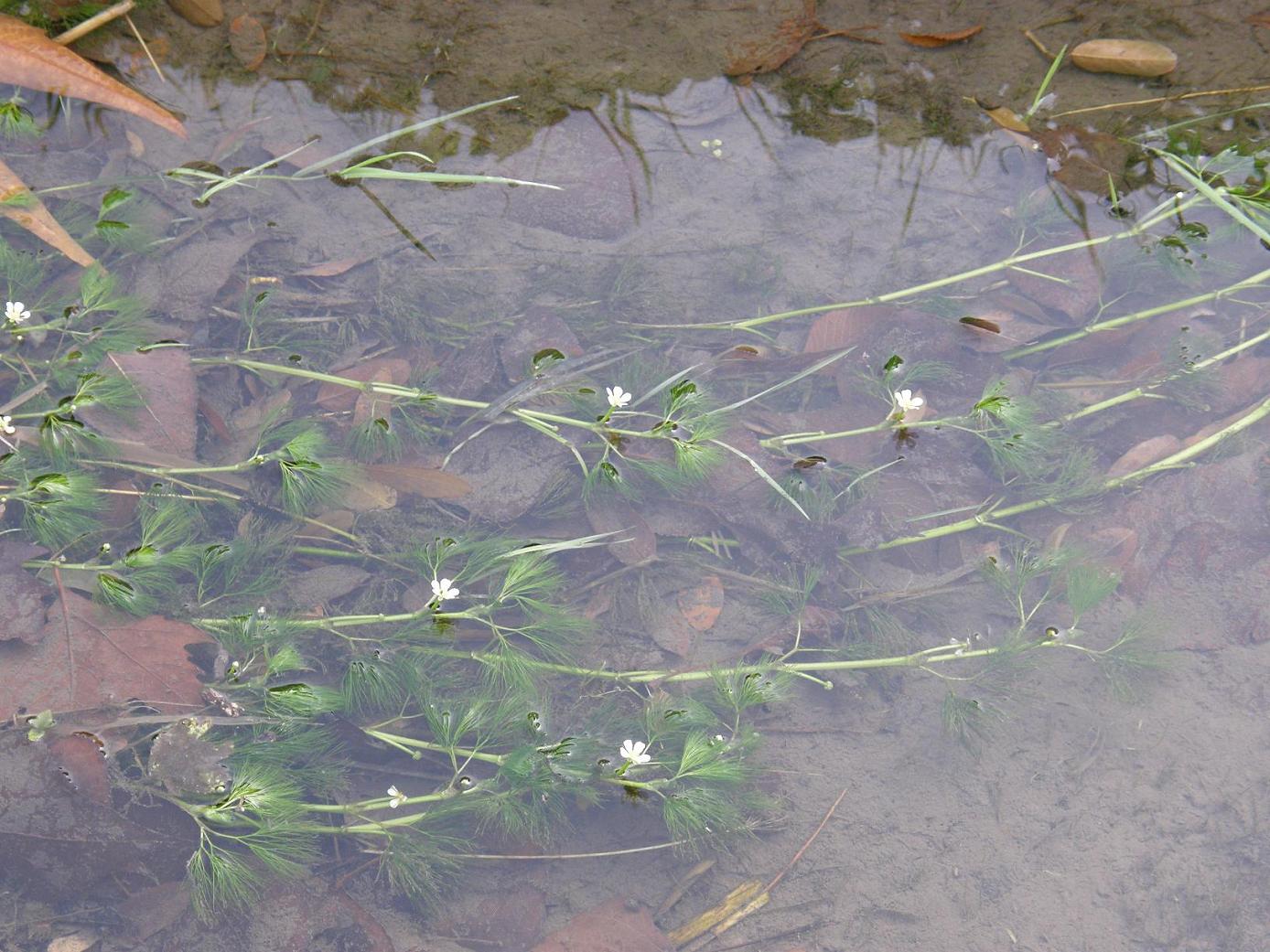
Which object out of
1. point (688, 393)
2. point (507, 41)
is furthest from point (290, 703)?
point (507, 41)

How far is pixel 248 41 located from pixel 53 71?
0.77 m

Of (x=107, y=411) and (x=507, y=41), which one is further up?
(x=507, y=41)

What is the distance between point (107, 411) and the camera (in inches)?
129

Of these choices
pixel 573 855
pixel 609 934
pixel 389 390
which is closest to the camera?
pixel 609 934

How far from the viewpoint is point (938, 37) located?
4129mm

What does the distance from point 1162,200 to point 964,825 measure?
2.95 m

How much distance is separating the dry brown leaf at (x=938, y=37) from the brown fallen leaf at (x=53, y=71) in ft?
11.0

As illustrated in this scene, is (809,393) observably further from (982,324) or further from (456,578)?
(456,578)

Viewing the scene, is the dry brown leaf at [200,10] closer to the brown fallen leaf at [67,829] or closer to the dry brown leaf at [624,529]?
the dry brown leaf at [624,529]

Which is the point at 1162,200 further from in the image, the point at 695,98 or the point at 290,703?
the point at 290,703

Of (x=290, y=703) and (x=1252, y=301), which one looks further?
(x=1252, y=301)

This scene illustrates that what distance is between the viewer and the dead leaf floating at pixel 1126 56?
4125 mm

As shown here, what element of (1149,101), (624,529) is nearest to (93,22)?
(624,529)

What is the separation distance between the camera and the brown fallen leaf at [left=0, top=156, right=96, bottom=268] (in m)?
3.41
